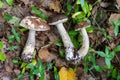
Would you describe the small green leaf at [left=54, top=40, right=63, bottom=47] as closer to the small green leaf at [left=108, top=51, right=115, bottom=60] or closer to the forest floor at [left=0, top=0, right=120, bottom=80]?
the forest floor at [left=0, top=0, right=120, bottom=80]

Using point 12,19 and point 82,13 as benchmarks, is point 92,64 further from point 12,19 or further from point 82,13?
point 12,19

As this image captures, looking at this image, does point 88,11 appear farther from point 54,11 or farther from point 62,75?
point 62,75

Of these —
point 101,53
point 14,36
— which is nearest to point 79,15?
point 101,53

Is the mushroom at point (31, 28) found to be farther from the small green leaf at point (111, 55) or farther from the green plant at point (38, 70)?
the small green leaf at point (111, 55)

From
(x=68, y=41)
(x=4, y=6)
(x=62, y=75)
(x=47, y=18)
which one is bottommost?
(x=62, y=75)

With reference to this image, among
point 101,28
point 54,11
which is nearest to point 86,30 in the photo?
point 101,28

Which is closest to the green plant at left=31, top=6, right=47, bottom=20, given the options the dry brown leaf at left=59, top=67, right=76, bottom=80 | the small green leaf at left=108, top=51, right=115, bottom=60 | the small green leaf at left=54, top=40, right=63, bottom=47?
the small green leaf at left=54, top=40, right=63, bottom=47
